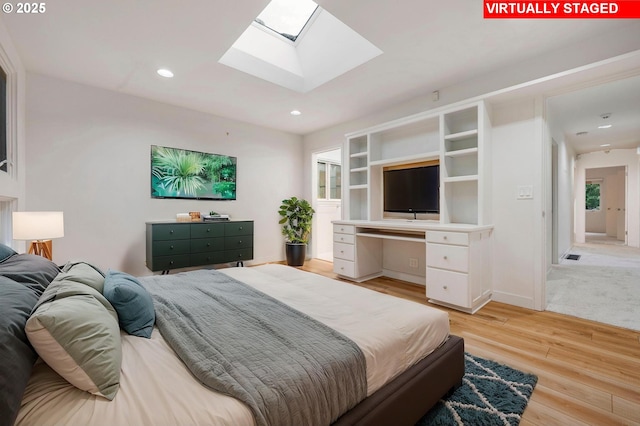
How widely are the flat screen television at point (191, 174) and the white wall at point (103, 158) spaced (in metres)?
0.09

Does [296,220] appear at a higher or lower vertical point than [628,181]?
lower

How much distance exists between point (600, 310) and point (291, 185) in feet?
15.0

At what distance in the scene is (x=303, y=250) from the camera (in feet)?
16.6

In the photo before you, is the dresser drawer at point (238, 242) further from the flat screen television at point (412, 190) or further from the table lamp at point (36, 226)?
the flat screen television at point (412, 190)

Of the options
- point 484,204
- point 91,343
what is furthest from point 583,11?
point 91,343

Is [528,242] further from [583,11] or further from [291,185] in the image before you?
[291,185]

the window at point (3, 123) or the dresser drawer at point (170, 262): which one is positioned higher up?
the window at point (3, 123)

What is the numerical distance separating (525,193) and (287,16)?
324 centimetres

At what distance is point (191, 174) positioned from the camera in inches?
166

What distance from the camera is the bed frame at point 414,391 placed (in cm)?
103

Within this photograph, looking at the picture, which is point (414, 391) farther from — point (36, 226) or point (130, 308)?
point (36, 226)

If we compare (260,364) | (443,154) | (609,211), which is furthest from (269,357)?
(609,211)

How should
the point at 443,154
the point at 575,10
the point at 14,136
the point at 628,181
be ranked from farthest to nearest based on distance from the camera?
1. the point at 628,181
2. the point at 443,154
3. the point at 14,136
4. the point at 575,10

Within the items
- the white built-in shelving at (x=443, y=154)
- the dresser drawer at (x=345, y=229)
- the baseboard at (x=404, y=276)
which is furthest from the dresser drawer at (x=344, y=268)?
the white built-in shelving at (x=443, y=154)
